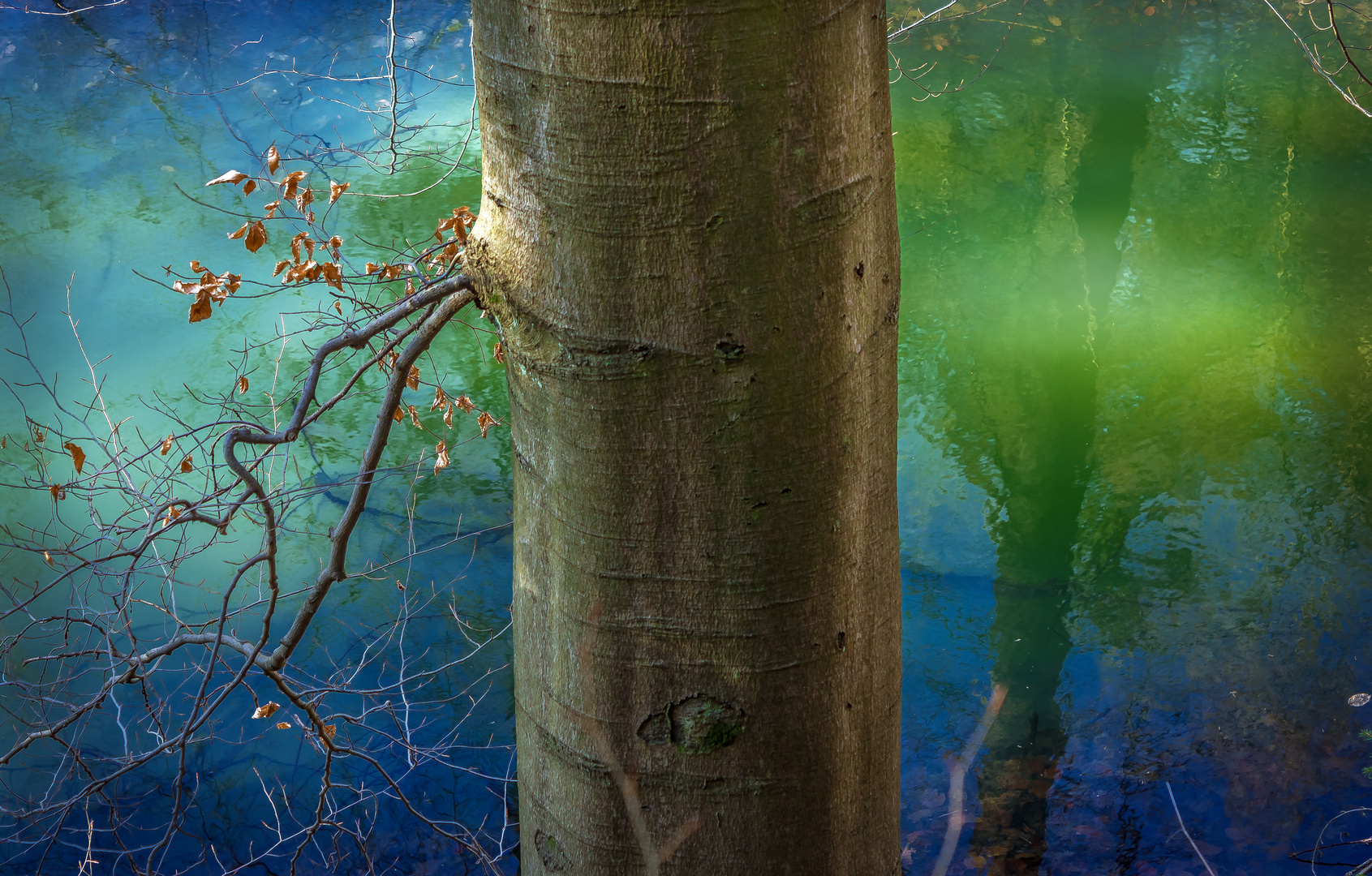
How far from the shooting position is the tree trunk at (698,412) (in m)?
0.88

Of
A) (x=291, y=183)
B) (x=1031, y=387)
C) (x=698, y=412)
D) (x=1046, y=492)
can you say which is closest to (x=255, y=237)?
(x=291, y=183)

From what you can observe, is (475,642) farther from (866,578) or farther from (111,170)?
(111,170)

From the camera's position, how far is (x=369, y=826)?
3.40m

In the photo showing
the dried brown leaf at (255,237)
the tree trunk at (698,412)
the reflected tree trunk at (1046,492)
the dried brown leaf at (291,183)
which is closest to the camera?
the tree trunk at (698,412)

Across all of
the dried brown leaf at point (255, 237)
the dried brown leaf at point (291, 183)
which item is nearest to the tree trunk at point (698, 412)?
the dried brown leaf at point (255, 237)

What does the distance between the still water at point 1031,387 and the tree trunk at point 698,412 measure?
7.07 feet

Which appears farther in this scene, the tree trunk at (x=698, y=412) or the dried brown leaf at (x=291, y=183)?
the dried brown leaf at (x=291, y=183)

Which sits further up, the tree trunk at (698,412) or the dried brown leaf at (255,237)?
the dried brown leaf at (255,237)

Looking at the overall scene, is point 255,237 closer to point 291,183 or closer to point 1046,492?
point 291,183

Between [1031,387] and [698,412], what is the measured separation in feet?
16.0

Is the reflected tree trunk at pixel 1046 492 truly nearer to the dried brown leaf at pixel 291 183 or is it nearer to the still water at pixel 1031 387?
the still water at pixel 1031 387

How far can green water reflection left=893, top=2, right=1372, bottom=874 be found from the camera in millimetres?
3514

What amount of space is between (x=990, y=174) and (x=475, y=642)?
5122 millimetres

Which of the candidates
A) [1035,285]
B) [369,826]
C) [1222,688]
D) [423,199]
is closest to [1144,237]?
[1035,285]
